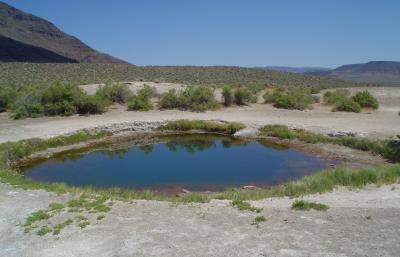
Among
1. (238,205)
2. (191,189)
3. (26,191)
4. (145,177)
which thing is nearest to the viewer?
(238,205)

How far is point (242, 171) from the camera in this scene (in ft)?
61.4

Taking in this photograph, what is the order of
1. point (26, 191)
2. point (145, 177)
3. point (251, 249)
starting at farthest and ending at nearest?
1. point (145, 177)
2. point (26, 191)
3. point (251, 249)

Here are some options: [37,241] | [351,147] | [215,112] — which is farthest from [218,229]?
[215,112]

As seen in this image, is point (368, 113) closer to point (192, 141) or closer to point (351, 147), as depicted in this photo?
point (351, 147)

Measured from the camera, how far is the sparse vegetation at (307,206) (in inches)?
431

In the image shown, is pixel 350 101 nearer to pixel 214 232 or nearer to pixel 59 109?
pixel 59 109

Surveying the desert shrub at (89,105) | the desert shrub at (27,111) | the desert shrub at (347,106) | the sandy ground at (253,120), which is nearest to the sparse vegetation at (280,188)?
the sandy ground at (253,120)

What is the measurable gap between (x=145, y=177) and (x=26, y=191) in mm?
5689

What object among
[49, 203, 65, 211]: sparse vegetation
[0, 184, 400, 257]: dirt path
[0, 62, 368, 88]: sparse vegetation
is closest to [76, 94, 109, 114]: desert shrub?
[0, 184, 400, 257]: dirt path

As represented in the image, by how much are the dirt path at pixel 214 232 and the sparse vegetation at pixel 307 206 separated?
0.21 meters

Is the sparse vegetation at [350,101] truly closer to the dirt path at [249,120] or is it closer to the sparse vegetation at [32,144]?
the dirt path at [249,120]

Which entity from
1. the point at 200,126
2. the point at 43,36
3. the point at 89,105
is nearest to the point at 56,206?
the point at 200,126

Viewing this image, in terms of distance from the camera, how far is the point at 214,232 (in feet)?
31.2

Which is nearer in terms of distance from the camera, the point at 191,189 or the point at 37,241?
the point at 37,241
